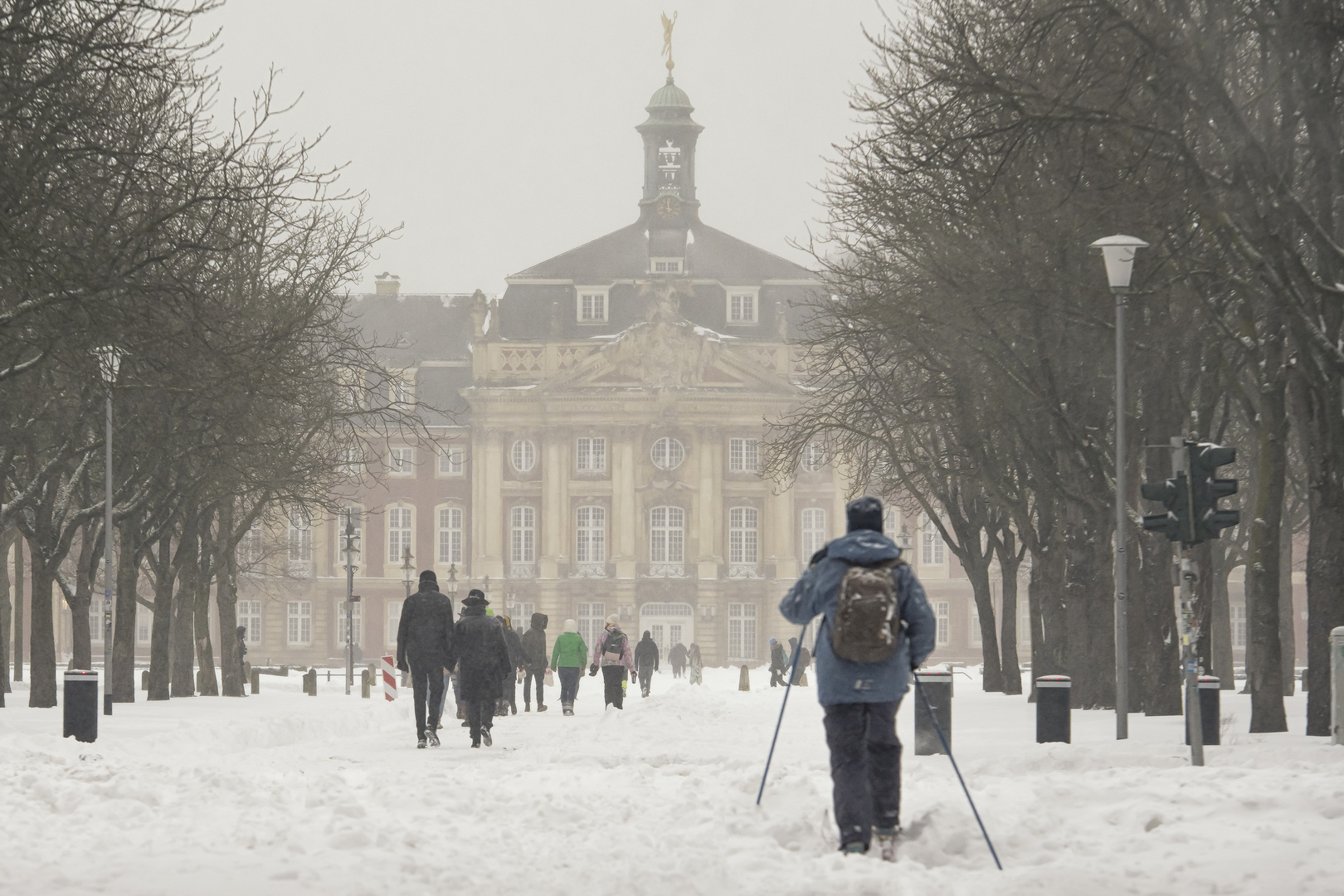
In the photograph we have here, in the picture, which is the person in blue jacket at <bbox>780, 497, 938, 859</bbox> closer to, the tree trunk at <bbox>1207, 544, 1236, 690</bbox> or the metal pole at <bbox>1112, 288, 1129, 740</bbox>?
the metal pole at <bbox>1112, 288, 1129, 740</bbox>

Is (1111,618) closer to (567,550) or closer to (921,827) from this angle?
(921,827)

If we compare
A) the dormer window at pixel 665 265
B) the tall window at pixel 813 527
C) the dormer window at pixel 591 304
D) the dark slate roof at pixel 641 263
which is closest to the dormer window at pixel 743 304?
the dark slate roof at pixel 641 263

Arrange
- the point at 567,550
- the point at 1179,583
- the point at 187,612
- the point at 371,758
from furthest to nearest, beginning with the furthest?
the point at 567,550 → the point at 187,612 → the point at 371,758 → the point at 1179,583

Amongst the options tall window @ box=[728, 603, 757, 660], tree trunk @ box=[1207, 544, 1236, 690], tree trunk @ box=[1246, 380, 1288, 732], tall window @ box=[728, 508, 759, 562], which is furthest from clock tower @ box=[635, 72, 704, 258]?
tree trunk @ box=[1246, 380, 1288, 732]

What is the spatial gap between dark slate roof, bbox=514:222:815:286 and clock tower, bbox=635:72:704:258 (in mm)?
692

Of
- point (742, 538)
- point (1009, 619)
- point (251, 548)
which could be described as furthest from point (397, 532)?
point (1009, 619)

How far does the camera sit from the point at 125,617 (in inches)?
1133

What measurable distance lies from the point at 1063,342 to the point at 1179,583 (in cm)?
938

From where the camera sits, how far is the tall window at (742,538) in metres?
82.6

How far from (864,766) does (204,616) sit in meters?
28.4

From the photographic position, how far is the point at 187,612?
1276 inches

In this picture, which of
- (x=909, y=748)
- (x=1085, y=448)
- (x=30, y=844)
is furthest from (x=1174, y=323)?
(x=30, y=844)

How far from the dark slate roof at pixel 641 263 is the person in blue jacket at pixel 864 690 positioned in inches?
2872

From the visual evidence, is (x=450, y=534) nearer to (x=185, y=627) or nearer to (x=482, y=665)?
(x=185, y=627)
